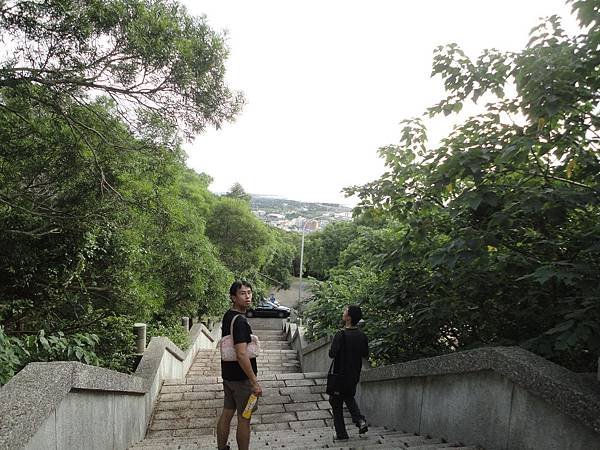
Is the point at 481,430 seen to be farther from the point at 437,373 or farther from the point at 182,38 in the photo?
the point at 182,38

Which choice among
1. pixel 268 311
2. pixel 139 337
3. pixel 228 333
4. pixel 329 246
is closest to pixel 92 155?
pixel 139 337

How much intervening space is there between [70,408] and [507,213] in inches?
136

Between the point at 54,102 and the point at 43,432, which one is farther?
the point at 54,102

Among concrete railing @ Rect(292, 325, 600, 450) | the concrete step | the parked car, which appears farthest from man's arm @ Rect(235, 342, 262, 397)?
the parked car

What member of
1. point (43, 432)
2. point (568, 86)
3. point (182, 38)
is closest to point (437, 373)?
point (568, 86)

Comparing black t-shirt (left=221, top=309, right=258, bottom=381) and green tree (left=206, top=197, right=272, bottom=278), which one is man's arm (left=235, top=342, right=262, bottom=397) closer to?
black t-shirt (left=221, top=309, right=258, bottom=381)

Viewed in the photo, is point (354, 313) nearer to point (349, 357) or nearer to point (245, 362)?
point (349, 357)

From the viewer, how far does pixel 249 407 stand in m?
3.66

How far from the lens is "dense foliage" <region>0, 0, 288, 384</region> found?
5.00m

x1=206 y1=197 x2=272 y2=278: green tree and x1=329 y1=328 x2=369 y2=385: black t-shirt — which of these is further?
x1=206 y1=197 x2=272 y2=278: green tree

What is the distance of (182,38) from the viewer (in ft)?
17.4

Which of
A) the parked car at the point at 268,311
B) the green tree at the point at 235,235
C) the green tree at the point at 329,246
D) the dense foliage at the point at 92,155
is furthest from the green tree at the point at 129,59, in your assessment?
the green tree at the point at 329,246

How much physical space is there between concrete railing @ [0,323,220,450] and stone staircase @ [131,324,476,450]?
1.29 ft

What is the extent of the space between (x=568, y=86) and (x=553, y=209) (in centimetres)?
87
